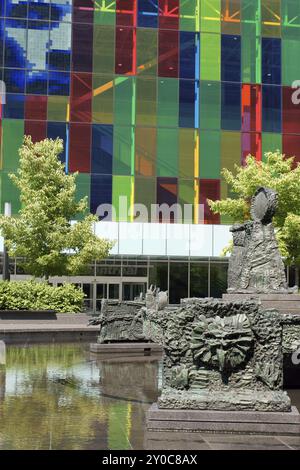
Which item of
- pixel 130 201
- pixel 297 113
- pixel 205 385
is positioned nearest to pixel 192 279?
pixel 130 201

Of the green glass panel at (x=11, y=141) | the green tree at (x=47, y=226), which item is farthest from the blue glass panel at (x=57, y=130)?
the green tree at (x=47, y=226)

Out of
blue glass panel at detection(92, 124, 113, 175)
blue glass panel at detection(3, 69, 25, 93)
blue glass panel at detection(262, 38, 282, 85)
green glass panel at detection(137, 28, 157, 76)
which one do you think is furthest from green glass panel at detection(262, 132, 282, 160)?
blue glass panel at detection(3, 69, 25, 93)

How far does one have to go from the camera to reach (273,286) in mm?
11227

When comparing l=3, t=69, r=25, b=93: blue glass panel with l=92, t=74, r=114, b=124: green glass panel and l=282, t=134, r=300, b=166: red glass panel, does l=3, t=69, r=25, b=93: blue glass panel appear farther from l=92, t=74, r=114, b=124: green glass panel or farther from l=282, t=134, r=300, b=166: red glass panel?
l=282, t=134, r=300, b=166: red glass panel

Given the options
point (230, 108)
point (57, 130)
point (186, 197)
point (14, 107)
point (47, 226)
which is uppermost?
point (230, 108)

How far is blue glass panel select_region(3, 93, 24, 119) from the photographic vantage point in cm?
4059

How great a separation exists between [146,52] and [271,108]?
8905 mm

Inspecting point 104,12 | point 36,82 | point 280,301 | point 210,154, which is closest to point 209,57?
point 210,154

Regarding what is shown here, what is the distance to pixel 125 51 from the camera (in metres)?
41.6

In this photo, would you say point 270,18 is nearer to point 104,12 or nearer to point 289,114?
point 289,114

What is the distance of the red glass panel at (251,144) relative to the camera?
41.5 meters

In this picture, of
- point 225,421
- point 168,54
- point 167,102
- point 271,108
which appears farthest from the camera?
point 271,108

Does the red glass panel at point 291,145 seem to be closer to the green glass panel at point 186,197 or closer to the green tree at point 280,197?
the green glass panel at point 186,197
